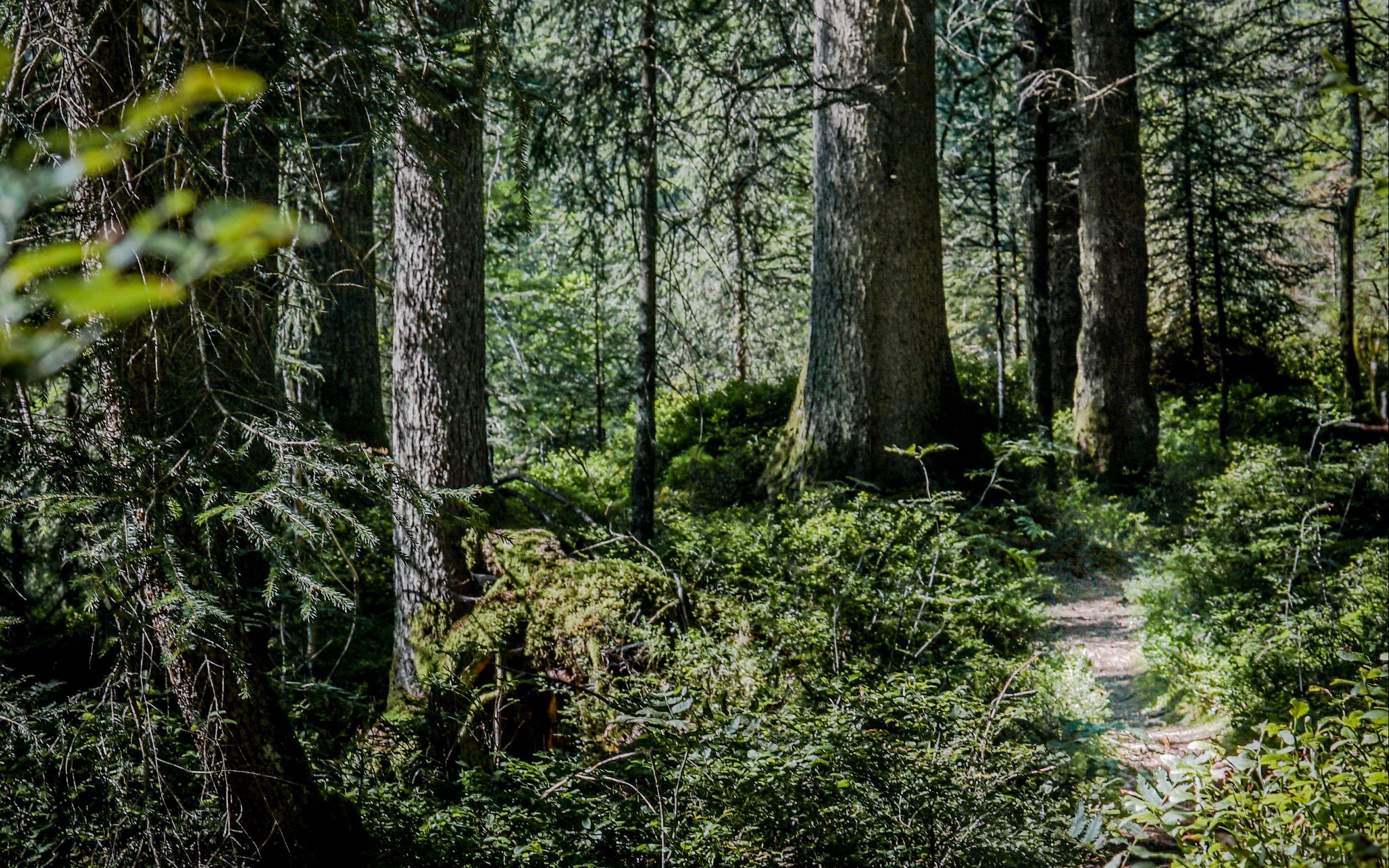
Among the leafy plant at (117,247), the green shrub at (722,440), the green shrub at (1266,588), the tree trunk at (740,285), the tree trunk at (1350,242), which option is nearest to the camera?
the leafy plant at (117,247)

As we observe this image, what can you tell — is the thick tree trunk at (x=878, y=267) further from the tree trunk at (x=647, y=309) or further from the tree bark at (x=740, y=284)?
the tree trunk at (x=647, y=309)

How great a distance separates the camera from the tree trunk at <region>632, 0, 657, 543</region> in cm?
614

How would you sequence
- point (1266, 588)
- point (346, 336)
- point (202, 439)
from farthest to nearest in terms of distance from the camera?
point (346, 336) → point (1266, 588) → point (202, 439)

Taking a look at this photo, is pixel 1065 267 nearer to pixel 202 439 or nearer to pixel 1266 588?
pixel 1266 588

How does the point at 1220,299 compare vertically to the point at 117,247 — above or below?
above

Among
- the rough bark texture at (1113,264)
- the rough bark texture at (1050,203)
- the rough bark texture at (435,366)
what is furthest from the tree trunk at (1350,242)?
the rough bark texture at (435,366)

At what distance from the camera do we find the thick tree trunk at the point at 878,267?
7.80 meters

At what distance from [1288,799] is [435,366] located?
4.48 m

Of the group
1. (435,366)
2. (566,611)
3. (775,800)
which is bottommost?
(775,800)

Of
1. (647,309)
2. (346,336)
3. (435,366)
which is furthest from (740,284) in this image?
Answer: (435,366)

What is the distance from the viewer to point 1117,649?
731 cm

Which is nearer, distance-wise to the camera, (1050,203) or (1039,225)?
(1039,225)

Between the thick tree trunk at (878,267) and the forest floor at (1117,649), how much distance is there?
5.59ft

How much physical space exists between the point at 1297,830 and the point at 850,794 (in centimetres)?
138
